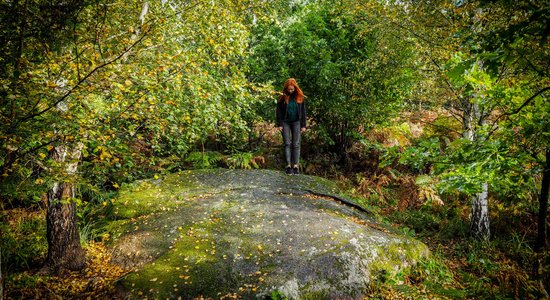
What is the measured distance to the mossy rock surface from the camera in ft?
12.9

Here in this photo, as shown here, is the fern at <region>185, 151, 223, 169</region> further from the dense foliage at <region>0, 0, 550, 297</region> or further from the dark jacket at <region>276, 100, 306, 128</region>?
the dark jacket at <region>276, 100, 306, 128</region>

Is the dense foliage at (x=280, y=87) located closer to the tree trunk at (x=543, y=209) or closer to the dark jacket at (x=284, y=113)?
the tree trunk at (x=543, y=209)

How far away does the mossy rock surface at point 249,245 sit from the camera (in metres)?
3.93

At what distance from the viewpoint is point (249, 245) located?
185 inches

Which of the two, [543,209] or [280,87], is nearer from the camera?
[543,209]

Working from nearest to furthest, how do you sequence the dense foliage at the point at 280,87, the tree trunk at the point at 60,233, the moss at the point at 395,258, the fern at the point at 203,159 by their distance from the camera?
1. the dense foliage at the point at 280,87
2. the moss at the point at 395,258
3. the tree trunk at the point at 60,233
4. the fern at the point at 203,159

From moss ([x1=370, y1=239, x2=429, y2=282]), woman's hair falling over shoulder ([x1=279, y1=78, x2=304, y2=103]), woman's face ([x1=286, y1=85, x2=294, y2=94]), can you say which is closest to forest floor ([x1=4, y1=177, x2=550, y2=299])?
moss ([x1=370, y1=239, x2=429, y2=282])

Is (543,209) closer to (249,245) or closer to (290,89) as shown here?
(249,245)

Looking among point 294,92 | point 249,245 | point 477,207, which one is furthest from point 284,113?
point 477,207

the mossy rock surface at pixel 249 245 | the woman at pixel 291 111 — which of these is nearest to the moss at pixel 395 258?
the mossy rock surface at pixel 249 245

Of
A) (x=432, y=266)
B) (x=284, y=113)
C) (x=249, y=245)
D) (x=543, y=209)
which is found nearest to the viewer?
(x=543, y=209)

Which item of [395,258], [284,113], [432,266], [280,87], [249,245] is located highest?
[280,87]

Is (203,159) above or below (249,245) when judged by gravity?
above

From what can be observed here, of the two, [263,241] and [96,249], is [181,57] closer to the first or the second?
[263,241]
